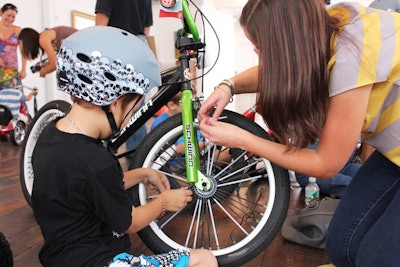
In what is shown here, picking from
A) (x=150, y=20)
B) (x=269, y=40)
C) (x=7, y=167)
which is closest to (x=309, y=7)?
(x=269, y=40)

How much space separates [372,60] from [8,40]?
13.3 feet

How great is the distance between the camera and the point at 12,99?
3.49 metres

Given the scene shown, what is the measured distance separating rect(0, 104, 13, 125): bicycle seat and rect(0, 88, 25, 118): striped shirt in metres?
0.06

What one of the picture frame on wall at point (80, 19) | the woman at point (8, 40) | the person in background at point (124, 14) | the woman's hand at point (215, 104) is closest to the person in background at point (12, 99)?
the woman at point (8, 40)

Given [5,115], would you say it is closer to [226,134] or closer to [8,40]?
[8,40]

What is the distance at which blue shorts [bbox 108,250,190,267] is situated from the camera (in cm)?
82

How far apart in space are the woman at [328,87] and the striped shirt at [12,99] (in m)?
3.19

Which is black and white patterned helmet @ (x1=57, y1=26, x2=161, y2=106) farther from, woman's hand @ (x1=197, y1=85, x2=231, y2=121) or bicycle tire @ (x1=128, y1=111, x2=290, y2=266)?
bicycle tire @ (x1=128, y1=111, x2=290, y2=266)

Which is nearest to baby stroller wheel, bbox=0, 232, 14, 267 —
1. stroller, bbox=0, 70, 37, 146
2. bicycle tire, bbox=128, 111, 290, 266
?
bicycle tire, bbox=128, 111, 290, 266

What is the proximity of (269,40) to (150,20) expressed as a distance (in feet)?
4.40

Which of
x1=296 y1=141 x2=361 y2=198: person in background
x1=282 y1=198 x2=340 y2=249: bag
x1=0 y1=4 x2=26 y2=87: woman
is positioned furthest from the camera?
x1=0 y1=4 x2=26 y2=87: woman

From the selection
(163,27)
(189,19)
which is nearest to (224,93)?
(189,19)

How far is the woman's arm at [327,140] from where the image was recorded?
0.77m

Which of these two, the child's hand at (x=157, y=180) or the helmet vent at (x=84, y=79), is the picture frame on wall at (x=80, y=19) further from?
the helmet vent at (x=84, y=79)
